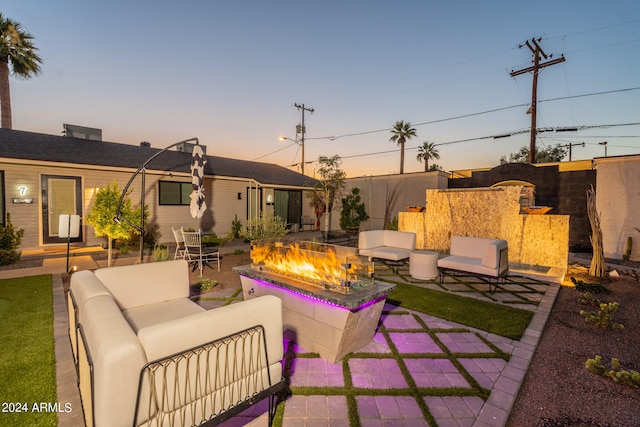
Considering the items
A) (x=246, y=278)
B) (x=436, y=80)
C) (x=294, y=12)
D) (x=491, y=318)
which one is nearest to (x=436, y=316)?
(x=491, y=318)

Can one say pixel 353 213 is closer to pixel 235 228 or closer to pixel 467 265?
pixel 235 228

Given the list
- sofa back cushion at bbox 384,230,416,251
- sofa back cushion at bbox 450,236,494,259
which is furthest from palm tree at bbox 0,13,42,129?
sofa back cushion at bbox 450,236,494,259

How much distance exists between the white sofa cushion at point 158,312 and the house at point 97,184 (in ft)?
30.2

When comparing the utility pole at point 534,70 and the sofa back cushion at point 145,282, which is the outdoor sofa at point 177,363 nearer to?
the sofa back cushion at point 145,282

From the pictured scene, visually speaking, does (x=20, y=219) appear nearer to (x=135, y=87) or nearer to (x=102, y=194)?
(x=102, y=194)

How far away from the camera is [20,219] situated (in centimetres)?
919

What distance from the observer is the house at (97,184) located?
918 cm

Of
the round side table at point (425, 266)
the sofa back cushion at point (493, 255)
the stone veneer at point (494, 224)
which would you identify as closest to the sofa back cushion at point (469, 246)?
the sofa back cushion at point (493, 255)

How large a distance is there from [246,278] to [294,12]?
10.2 metres

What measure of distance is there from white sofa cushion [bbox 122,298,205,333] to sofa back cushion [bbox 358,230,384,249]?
5558 millimetres

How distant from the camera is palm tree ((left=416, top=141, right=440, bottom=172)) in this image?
103 feet

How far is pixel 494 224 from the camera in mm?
8891

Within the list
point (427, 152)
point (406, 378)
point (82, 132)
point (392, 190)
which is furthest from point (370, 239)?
point (427, 152)

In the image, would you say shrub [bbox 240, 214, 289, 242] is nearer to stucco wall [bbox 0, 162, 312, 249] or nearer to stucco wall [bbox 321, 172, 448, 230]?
stucco wall [bbox 0, 162, 312, 249]
